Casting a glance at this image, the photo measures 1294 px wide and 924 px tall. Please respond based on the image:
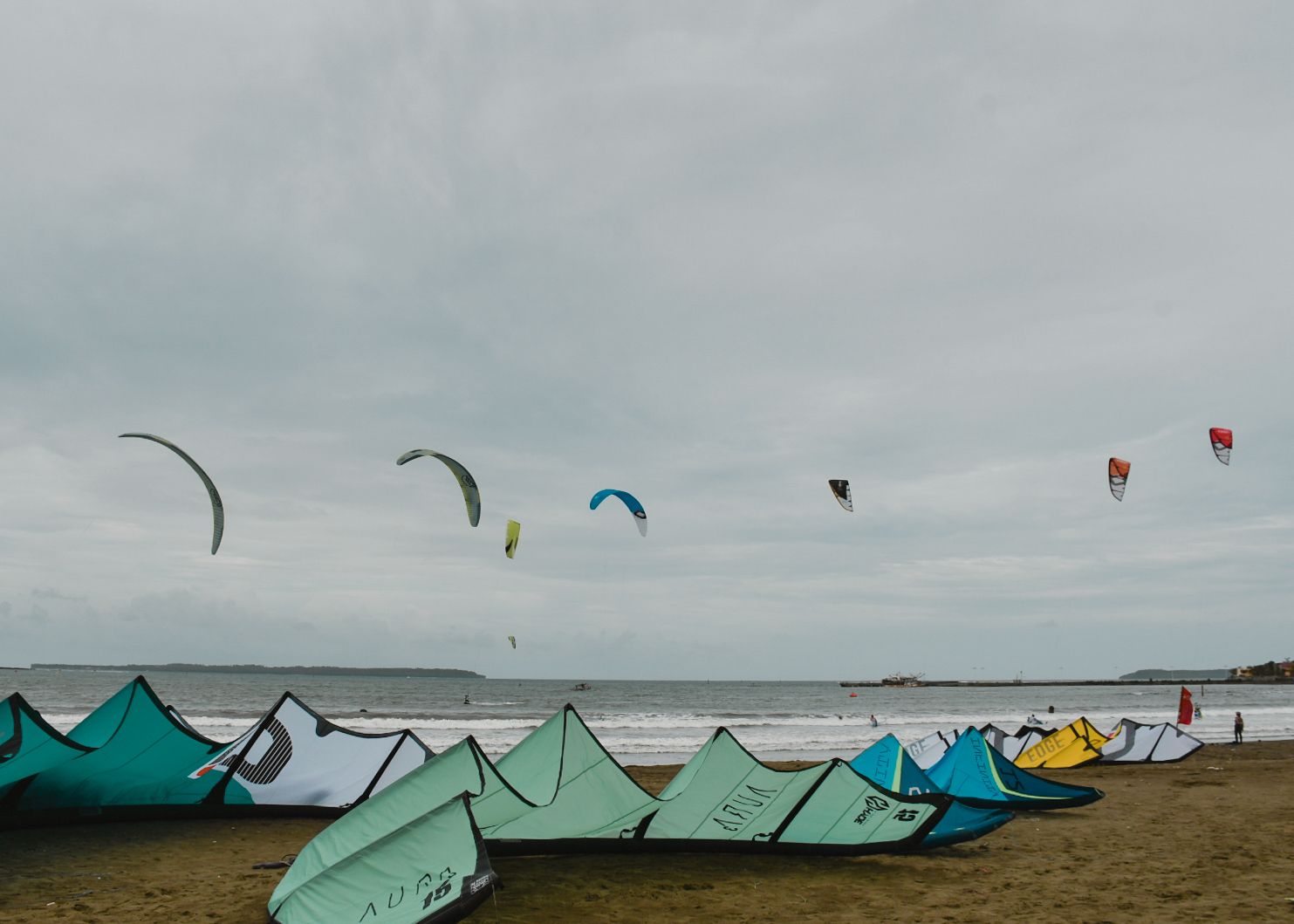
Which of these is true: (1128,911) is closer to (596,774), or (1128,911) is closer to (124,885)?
(596,774)

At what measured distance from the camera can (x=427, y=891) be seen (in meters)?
4.86

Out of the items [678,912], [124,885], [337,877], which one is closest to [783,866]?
[678,912]

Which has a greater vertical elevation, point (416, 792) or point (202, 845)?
point (416, 792)

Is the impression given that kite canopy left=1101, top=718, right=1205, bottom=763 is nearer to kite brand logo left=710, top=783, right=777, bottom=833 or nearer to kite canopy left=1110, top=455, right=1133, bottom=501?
kite canopy left=1110, top=455, right=1133, bottom=501

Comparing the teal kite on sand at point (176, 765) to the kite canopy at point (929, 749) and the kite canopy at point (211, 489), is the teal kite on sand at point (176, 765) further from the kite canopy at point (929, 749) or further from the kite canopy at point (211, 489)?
the kite canopy at point (929, 749)

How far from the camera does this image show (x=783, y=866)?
7812 mm

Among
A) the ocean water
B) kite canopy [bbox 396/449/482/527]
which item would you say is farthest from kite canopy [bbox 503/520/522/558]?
the ocean water

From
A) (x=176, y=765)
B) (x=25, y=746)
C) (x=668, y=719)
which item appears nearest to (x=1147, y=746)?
(x=176, y=765)

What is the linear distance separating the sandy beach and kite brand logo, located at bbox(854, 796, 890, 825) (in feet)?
1.41

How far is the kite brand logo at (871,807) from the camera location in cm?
804

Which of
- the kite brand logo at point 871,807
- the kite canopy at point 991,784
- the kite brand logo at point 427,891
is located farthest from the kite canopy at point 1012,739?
the kite brand logo at point 427,891

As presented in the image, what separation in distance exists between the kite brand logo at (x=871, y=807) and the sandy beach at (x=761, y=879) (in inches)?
16.9

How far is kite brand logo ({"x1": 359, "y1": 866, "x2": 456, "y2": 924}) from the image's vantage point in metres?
4.75

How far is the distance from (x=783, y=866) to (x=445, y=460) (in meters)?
8.52
